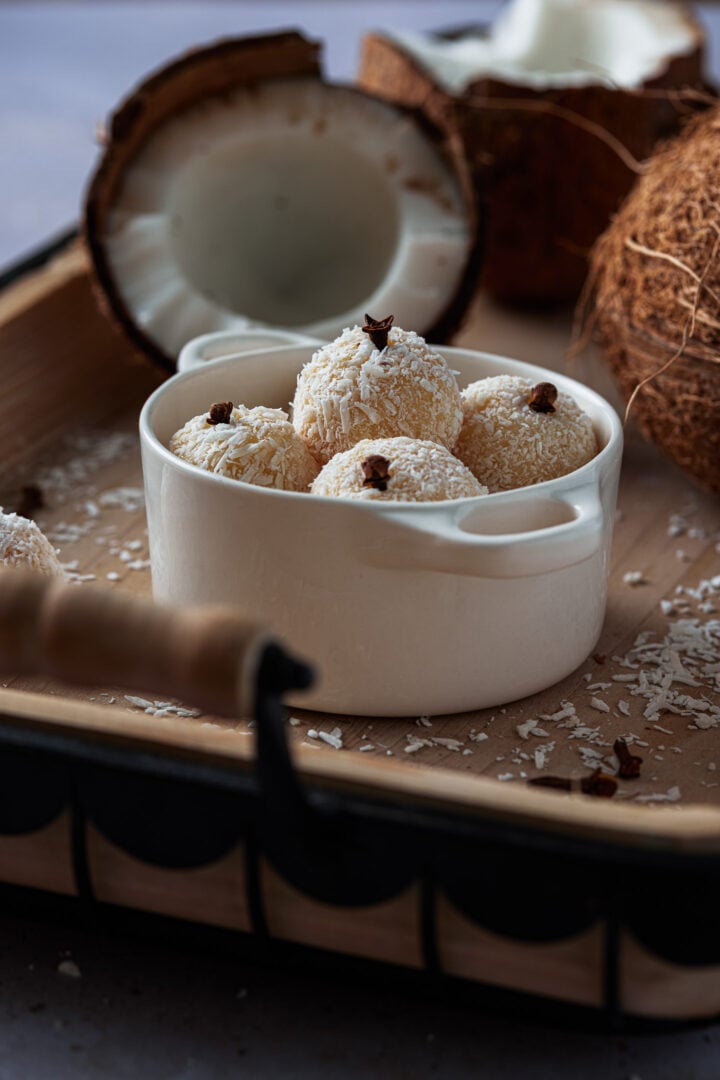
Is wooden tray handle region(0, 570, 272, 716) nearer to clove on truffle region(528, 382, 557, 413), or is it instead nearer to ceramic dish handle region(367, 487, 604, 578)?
ceramic dish handle region(367, 487, 604, 578)

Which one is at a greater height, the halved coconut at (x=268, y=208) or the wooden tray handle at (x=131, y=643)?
the wooden tray handle at (x=131, y=643)

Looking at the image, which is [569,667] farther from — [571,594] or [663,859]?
[663,859]

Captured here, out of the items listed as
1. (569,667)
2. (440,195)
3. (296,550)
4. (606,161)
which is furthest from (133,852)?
(606,161)

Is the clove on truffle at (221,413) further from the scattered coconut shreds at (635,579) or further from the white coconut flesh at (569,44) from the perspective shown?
the white coconut flesh at (569,44)

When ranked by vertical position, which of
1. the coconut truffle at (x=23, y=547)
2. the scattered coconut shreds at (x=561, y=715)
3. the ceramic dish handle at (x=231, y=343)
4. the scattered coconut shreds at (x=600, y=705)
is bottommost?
the scattered coconut shreds at (x=600, y=705)

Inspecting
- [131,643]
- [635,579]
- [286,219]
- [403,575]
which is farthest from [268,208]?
[131,643]

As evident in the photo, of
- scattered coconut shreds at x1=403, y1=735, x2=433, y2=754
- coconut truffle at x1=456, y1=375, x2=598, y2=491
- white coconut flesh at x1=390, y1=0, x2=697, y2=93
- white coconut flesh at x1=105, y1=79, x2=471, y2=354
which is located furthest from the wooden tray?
white coconut flesh at x1=390, y1=0, x2=697, y2=93

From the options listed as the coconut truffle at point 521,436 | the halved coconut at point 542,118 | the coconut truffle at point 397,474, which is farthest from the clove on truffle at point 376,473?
the halved coconut at point 542,118
